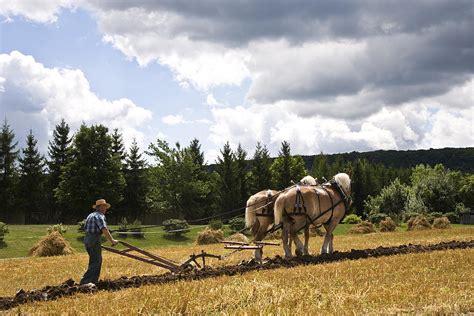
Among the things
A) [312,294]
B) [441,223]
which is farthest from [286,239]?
[441,223]

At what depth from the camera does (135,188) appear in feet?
193

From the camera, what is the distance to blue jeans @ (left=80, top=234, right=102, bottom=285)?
11.0 meters

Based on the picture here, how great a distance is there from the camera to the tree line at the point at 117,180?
2025 inches

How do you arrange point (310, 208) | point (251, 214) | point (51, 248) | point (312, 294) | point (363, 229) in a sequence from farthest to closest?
point (363, 229), point (51, 248), point (251, 214), point (310, 208), point (312, 294)

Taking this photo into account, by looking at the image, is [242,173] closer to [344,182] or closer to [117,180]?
[117,180]

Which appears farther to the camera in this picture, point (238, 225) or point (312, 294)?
point (238, 225)

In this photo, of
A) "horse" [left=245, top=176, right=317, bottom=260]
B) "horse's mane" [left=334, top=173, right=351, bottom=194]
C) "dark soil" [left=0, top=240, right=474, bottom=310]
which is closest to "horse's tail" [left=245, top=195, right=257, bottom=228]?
"horse" [left=245, top=176, right=317, bottom=260]

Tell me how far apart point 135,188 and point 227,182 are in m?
10.5

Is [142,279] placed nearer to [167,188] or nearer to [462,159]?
[167,188]

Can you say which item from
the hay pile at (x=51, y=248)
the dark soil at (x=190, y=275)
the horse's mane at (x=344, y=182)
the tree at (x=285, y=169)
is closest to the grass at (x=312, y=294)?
the dark soil at (x=190, y=275)

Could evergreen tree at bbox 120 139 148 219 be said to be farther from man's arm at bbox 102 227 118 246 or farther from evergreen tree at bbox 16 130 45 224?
man's arm at bbox 102 227 118 246

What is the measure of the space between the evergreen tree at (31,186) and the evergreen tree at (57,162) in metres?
1.37

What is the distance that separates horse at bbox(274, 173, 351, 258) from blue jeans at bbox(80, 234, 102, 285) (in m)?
5.11

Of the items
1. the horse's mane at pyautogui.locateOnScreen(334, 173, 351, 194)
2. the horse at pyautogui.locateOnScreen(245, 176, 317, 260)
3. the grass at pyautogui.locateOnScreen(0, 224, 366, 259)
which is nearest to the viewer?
the horse at pyautogui.locateOnScreen(245, 176, 317, 260)
